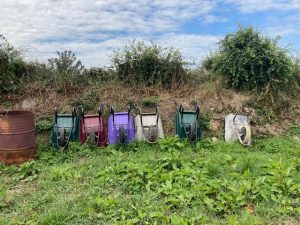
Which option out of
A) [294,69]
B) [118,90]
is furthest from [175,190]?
[294,69]

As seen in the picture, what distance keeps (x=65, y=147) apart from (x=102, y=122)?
0.87 metres

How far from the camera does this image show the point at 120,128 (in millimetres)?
6262

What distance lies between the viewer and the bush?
794 cm

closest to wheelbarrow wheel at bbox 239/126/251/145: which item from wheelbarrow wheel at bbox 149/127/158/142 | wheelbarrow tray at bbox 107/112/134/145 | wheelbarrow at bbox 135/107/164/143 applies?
wheelbarrow at bbox 135/107/164/143

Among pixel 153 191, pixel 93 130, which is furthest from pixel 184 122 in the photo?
pixel 153 191

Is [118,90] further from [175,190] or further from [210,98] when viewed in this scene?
[175,190]

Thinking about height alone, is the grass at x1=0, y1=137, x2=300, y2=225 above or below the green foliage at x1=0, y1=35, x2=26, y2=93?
below

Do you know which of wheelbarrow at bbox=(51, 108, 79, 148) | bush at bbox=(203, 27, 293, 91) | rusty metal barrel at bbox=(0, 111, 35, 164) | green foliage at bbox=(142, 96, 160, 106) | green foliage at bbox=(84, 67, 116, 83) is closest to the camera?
rusty metal barrel at bbox=(0, 111, 35, 164)

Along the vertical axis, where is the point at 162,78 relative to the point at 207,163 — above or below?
above

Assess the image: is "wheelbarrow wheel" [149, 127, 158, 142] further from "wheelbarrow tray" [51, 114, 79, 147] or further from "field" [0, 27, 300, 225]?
"wheelbarrow tray" [51, 114, 79, 147]

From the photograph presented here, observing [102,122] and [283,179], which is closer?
[283,179]

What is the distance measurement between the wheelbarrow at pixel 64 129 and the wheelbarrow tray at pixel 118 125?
66cm

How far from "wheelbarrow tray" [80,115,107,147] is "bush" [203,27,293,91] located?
3.48 m

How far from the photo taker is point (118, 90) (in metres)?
8.07
